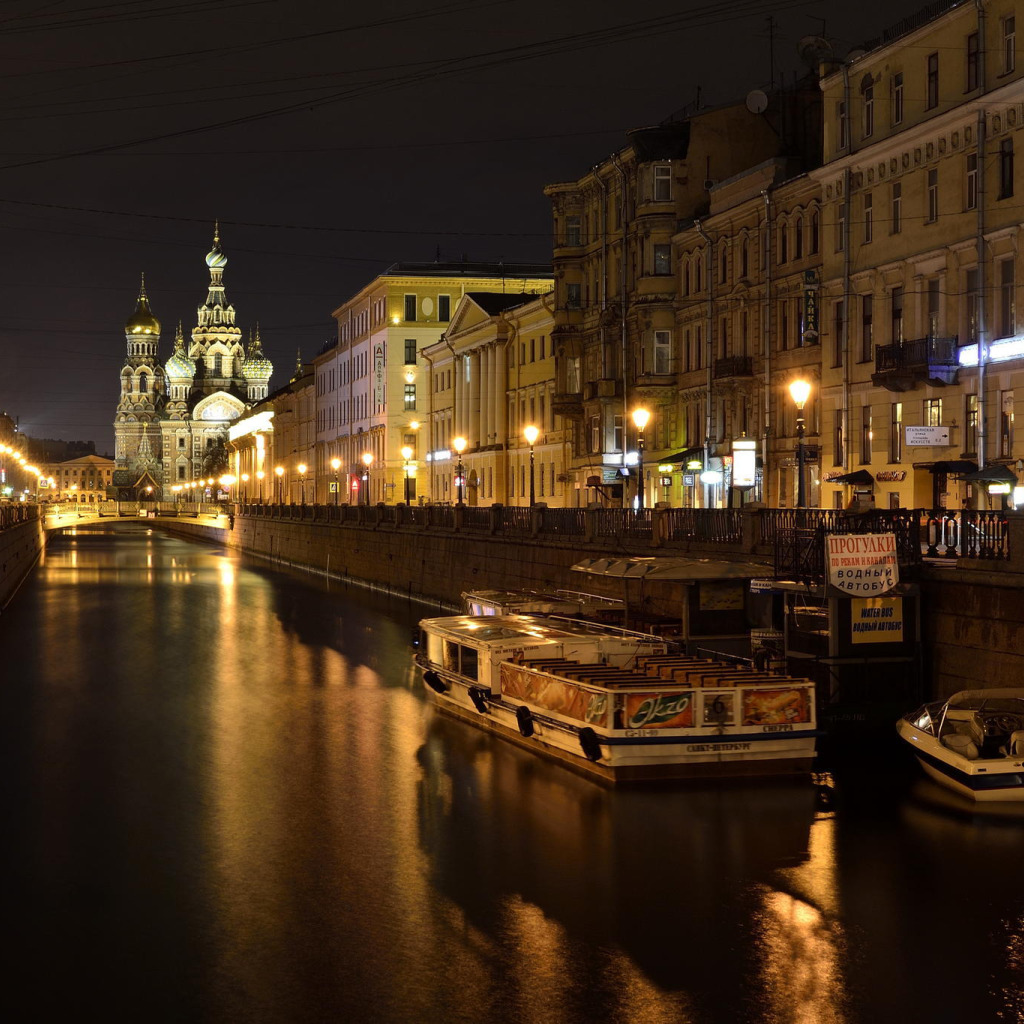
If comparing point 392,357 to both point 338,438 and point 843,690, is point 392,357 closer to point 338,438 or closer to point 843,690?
point 338,438

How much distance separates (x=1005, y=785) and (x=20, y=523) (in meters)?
77.0

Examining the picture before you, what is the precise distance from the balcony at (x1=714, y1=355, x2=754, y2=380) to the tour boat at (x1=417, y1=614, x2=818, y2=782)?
82.8ft

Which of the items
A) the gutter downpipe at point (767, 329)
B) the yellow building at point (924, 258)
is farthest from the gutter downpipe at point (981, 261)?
the gutter downpipe at point (767, 329)

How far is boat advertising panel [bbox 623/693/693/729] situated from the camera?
25234 mm

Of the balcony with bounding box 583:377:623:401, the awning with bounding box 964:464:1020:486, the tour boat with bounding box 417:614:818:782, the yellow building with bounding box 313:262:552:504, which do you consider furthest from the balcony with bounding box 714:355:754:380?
the yellow building with bounding box 313:262:552:504

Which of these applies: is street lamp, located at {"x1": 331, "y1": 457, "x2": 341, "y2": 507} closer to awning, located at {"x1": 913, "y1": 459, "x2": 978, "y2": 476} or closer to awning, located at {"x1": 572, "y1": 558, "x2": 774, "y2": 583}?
awning, located at {"x1": 913, "y1": 459, "x2": 978, "y2": 476}

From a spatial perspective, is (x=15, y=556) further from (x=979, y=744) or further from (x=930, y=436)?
(x=979, y=744)

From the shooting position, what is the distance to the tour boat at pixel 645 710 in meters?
25.4

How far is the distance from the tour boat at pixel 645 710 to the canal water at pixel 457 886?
0.57m

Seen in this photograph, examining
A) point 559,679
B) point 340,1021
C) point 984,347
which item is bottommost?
point 340,1021

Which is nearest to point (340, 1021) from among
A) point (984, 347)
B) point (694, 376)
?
point (984, 347)

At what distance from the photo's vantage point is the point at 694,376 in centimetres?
5953

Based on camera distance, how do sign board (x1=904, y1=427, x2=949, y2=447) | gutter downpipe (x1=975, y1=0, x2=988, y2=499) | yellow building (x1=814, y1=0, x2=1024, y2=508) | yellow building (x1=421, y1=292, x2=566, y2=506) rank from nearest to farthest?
1. yellow building (x1=814, y1=0, x2=1024, y2=508)
2. gutter downpipe (x1=975, y1=0, x2=988, y2=499)
3. sign board (x1=904, y1=427, x2=949, y2=447)
4. yellow building (x1=421, y1=292, x2=566, y2=506)

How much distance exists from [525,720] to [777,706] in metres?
4.97
